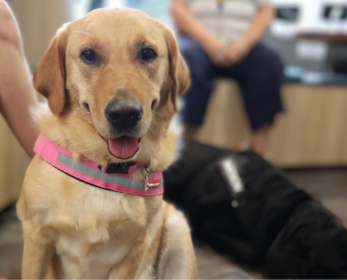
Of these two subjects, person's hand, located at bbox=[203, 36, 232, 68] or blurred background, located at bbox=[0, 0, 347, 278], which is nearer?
person's hand, located at bbox=[203, 36, 232, 68]

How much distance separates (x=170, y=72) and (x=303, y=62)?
323 cm

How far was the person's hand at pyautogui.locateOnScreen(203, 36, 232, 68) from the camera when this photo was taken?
1.62m

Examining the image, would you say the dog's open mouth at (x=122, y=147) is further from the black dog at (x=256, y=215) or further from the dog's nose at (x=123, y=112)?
the black dog at (x=256, y=215)

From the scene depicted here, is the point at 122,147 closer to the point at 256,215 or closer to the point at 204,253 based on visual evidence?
the point at 204,253

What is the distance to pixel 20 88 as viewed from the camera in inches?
27.7

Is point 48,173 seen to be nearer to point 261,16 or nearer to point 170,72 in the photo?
point 170,72

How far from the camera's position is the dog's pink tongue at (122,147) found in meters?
0.63

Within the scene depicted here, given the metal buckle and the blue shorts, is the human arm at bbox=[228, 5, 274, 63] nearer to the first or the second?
the blue shorts

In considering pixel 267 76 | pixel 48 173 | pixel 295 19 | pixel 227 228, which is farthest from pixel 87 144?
pixel 295 19

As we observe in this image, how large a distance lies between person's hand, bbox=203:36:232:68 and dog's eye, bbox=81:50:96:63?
1011mm

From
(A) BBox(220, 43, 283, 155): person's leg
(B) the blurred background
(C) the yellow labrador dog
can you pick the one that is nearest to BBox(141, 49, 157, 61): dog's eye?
(C) the yellow labrador dog

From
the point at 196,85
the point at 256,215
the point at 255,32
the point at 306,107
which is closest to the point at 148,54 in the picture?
the point at 256,215

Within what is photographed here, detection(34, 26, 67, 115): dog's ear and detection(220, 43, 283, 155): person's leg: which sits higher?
detection(34, 26, 67, 115): dog's ear

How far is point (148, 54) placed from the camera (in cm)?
66
